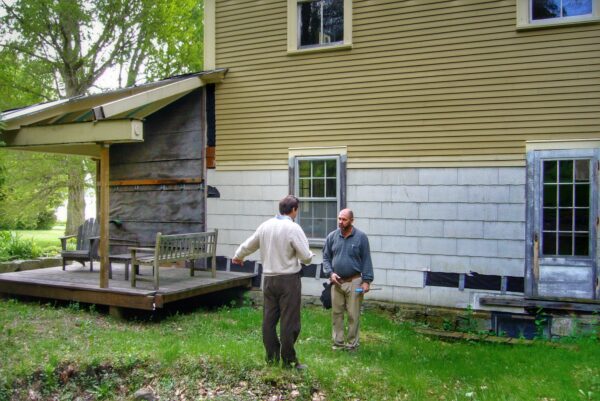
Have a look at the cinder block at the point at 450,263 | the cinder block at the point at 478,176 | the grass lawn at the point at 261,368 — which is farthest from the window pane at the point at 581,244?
the cinder block at the point at 450,263

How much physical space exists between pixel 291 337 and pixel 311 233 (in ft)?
13.9

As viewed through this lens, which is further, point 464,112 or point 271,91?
point 271,91

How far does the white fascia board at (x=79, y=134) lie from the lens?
8.11 meters

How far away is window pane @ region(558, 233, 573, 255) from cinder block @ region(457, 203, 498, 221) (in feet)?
3.11

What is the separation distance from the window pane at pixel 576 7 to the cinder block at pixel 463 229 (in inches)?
130

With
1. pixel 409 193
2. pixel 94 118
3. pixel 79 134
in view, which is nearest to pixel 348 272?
pixel 409 193

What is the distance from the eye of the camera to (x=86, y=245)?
10852 mm

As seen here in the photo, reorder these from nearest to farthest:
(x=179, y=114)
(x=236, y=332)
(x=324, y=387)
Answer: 1. (x=324, y=387)
2. (x=236, y=332)
3. (x=179, y=114)

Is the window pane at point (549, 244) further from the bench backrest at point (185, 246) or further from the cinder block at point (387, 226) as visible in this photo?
the bench backrest at point (185, 246)

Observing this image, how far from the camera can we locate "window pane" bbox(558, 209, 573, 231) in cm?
800

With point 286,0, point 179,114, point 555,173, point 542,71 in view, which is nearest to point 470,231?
point 555,173

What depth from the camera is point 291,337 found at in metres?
5.60

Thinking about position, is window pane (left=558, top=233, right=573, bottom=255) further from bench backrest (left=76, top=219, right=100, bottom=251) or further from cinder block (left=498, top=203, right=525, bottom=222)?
bench backrest (left=76, top=219, right=100, bottom=251)

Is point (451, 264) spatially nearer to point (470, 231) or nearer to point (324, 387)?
point (470, 231)
